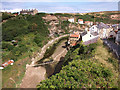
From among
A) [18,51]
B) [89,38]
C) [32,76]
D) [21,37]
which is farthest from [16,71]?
[21,37]

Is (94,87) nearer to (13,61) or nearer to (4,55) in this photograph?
(13,61)

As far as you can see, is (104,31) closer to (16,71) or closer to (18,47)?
(16,71)

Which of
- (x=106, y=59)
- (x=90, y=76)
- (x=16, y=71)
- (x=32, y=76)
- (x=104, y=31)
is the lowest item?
(x=32, y=76)

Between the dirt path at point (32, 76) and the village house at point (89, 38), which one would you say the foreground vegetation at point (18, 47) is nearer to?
the dirt path at point (32, 76)

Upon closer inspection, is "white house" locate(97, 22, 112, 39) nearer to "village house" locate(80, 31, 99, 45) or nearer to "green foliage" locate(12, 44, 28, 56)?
"village house" locate(80, 31, 99, 45)

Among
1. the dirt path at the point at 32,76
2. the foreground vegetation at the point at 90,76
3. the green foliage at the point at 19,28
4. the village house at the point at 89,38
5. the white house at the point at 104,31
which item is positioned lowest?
the dirt path at the point at 32,76

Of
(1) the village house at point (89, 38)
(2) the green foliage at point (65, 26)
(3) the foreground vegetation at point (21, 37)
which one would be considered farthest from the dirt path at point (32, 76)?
(2) the green foliage at point (65, 26)

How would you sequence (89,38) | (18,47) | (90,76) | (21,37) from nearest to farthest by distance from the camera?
1. (90,76)
2. (89,38)
3. (18,47)
4. (21,37)

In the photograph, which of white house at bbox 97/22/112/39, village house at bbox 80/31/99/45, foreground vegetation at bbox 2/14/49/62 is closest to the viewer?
village house at bbox 80/31/99/45

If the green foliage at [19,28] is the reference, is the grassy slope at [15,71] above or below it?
below

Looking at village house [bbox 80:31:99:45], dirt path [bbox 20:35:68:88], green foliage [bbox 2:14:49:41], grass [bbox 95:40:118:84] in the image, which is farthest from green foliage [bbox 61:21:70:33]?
grass [bbox 95:40:118:84]

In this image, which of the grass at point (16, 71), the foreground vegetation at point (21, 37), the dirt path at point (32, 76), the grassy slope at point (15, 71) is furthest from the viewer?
the foreground vegetation at point (21, 37)

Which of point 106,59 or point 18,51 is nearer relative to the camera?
point 106,59

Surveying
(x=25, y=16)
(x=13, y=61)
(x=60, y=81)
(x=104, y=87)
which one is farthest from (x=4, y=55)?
(x=25, y=16)
